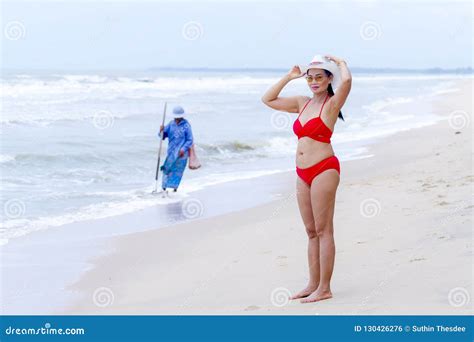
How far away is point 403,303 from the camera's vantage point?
185 inches

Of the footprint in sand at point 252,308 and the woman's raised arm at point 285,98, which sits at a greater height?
the woman's raised arm at point 285,98

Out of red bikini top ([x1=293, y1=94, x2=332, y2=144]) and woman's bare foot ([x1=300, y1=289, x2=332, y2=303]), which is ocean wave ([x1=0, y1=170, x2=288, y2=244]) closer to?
woman's bare foot ([x1=300, y1=289, x2=332, y2=303])

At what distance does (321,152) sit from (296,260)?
1.77 m

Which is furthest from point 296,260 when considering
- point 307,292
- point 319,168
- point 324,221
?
point 319,168

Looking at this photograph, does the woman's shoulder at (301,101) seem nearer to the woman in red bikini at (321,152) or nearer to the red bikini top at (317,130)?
the woman in red bikini at (321,152)

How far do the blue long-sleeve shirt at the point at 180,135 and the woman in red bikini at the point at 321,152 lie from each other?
638 cm

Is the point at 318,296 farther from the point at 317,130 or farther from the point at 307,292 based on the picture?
the point at 317,130

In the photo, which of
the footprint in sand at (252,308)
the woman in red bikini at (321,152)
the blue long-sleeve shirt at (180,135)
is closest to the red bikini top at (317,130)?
the woman in red bikini at (321,152)

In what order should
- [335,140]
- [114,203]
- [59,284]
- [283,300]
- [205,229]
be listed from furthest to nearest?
[335,140] < [114,203] < [205,229] < [59,284] < [283,300]

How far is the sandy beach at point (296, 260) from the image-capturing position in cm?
500

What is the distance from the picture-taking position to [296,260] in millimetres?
6406
